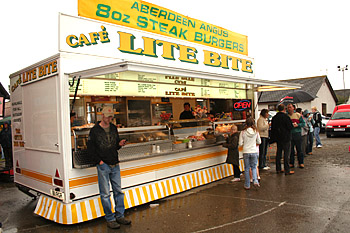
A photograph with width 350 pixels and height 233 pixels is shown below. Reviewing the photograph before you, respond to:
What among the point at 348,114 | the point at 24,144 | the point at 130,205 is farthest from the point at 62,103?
the point at 348,114

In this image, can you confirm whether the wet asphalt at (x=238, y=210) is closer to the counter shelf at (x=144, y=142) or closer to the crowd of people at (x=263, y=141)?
the crowd of people at (x=263, y=141)

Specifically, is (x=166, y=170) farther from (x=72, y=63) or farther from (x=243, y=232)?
(x=72, y=63)

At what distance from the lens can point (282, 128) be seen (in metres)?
8.04

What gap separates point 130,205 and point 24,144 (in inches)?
101

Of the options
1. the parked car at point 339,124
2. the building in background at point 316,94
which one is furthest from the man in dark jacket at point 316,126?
the building in background at point 316,94

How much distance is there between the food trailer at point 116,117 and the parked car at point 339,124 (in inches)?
446

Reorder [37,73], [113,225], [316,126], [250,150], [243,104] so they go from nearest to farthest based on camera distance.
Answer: [113,225]
[37,73]
[250,150]
[243,104]
[316,126]

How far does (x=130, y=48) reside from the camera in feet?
21.9

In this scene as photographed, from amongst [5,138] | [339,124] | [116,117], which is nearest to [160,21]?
[116,117]

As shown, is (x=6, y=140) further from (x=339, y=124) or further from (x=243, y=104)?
(x=339, y=124)

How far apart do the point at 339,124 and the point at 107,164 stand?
16.5 meters

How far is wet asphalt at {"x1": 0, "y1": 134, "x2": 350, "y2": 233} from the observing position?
4648 millimetres

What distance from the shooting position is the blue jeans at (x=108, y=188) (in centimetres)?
484

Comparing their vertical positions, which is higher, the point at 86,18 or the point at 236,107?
the point at 86,18
